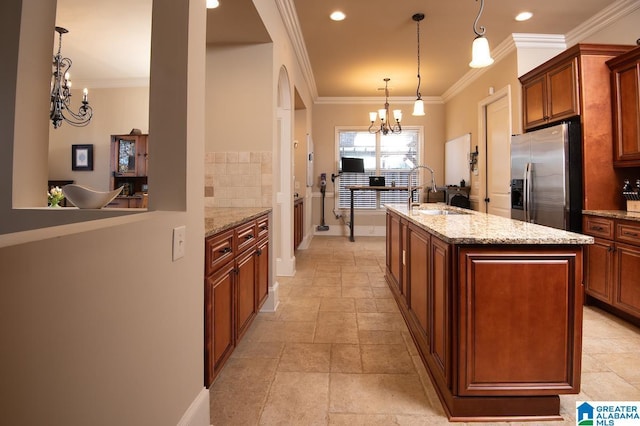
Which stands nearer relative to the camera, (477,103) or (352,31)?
(352,31)

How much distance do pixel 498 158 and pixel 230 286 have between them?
14.8 ft

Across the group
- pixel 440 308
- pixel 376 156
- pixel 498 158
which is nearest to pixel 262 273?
pixel 440 308

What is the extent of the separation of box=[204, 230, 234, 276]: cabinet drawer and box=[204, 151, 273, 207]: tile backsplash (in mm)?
1253

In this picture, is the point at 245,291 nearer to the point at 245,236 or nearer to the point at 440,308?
the point at 245,236

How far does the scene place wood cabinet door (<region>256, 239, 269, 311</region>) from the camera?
2754 millimetres

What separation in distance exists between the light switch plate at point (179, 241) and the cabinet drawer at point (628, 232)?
319 centimetres

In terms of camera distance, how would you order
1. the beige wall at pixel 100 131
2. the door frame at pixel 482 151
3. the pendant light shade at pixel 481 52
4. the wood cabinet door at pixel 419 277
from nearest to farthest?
the wood cabinet door at pixel 419 277 < the pendant light shade at pixel 481 52 < the door frame at pixel 482 151 < the beige wall at pixel 100 131

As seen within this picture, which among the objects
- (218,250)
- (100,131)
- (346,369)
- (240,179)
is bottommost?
(346,369)

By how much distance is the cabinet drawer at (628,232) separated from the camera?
2.69m

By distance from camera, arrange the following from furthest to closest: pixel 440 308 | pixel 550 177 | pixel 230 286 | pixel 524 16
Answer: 1. pixel 524 16
2. pixel 550 177
3. pixel 230 286
4. pixel 440 308

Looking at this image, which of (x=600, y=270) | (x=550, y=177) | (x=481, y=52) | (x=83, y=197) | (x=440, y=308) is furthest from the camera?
(x=550, y=177)

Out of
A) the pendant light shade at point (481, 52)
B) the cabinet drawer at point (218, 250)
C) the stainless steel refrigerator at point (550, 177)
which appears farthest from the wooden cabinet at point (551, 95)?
the cabinet drawer at point (218, 250)

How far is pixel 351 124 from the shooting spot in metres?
7.62

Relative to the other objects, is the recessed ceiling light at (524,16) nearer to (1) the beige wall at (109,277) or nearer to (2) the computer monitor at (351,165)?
(1) the beige wall at (109,277)
